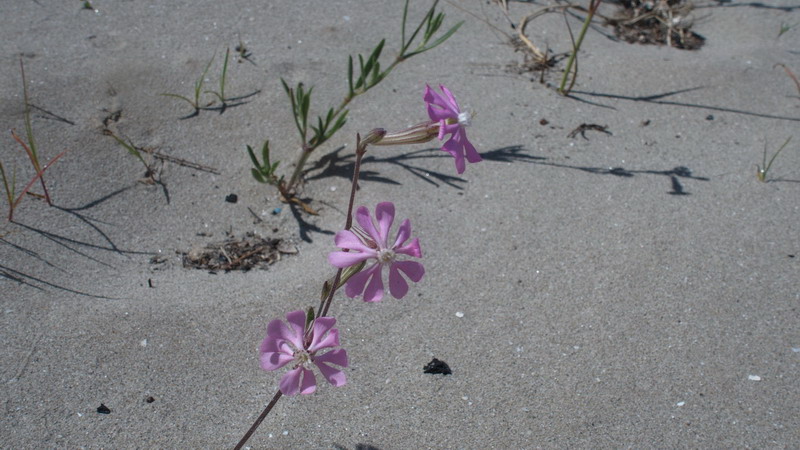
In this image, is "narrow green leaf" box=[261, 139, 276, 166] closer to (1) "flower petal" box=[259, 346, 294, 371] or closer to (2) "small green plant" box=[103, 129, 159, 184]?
(2) "small green plant" box=[103, 129, 159, 184]

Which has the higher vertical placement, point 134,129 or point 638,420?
point 134,129

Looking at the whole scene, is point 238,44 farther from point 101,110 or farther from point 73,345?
point 73,345

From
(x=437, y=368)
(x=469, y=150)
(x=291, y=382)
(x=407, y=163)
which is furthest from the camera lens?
(x=407, y=163)

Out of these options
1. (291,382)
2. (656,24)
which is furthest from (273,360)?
(656,24)

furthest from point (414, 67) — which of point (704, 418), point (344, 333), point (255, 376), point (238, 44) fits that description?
point (704, 418)

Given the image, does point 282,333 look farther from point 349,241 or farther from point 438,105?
point 438,105

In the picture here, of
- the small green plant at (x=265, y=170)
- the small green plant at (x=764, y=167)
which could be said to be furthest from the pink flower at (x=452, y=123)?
the small green plant at (x=764, y=167)
